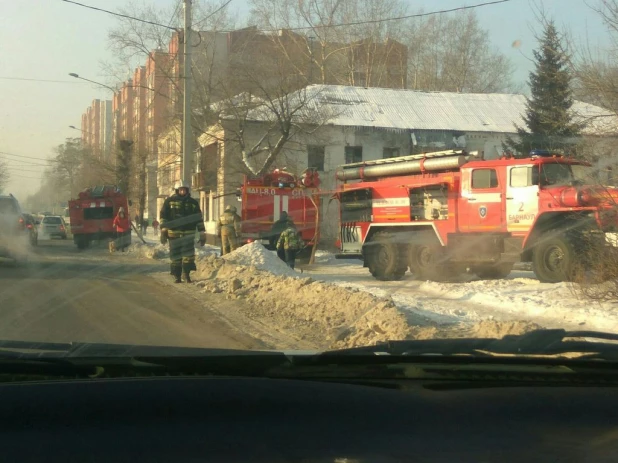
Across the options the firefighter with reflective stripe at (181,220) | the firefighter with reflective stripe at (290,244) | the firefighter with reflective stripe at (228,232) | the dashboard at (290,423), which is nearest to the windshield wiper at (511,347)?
the dashboard at (290,423)

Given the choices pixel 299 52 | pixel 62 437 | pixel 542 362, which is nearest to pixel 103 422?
pixel 62 437

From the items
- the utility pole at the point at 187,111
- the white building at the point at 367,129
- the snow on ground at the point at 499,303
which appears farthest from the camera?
the white building at the point at 367,129

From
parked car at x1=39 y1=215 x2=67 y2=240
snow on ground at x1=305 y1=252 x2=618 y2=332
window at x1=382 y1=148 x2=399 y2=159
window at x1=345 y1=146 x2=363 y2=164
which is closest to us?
snow on ground at x1=305 y1=252 x2=618 y2=332

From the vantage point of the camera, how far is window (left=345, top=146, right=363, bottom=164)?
130 ft

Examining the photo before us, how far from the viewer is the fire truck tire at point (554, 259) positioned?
45.8 ft

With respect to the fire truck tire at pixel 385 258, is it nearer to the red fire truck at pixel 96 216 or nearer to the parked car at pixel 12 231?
the parked car at pixel 12 231

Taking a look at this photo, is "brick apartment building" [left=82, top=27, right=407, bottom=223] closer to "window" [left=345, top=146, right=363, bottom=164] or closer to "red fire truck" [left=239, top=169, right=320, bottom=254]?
"window" [left=345, top=146, right=363, bottom=164]

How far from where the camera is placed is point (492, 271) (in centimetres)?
1702

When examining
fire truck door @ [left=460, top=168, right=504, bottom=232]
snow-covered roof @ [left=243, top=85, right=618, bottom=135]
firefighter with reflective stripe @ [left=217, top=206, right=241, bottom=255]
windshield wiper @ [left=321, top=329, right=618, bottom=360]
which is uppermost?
snow-covered roof @ [left=243, top=85, right=618, bottom=135]

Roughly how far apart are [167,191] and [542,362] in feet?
159

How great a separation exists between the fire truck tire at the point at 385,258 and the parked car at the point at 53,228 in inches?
1191

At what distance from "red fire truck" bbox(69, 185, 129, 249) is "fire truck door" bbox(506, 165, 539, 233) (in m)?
19.9

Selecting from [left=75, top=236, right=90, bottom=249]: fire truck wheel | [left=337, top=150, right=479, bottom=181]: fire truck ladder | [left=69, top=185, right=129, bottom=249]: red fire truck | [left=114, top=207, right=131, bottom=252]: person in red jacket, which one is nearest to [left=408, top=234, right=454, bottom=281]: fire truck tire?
[left=337, top=150, right=479, bottom=181]: fire truck ladder

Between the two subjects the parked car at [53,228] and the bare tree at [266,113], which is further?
the parked car at [53,228]
